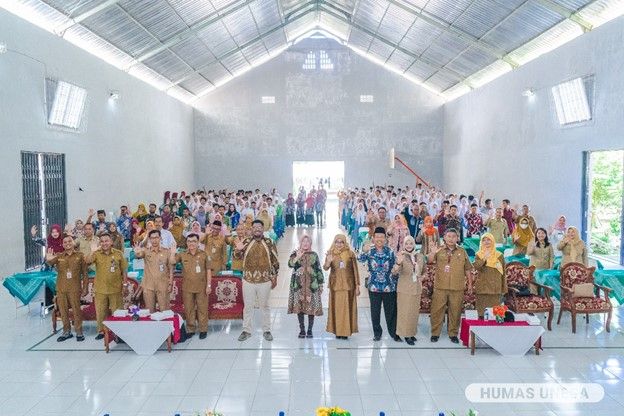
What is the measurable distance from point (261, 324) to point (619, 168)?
9249mm

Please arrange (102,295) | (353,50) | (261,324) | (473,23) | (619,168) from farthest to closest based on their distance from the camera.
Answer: (353,50) → (473,23) → (619,168) → (261,324) → (102,295)

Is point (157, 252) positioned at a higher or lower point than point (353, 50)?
lower

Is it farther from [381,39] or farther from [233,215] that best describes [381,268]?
[381,39]

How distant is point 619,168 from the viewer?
1228 cm

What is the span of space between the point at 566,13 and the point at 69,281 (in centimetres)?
1193

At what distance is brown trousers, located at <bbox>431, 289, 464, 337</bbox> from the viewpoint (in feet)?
23.1

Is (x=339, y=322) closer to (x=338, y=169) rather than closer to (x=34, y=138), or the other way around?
(x=34, y=138)

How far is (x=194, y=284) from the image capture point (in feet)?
23.8

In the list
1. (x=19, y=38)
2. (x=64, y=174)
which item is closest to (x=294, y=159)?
(x=64, y=174)

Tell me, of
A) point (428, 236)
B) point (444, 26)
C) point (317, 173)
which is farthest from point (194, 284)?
point (317, 173)

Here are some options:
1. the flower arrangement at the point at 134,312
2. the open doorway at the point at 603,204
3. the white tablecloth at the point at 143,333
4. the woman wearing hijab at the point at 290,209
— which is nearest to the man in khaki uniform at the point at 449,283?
the white tablecloth at the point at 143,333

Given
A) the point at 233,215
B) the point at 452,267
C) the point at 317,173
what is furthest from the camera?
the point at 317,173

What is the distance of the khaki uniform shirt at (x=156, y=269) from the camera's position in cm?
710

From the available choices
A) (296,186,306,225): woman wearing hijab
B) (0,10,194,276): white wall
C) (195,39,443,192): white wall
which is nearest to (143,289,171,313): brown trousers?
(0,10,194,276): white wall
